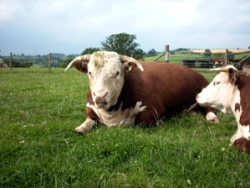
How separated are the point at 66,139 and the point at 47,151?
22.3 inches

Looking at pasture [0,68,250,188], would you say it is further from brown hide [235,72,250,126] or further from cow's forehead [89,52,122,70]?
cow's forehead [89,52,122,70]

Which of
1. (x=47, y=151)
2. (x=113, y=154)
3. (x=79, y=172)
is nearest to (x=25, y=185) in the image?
(x=79, y=172)

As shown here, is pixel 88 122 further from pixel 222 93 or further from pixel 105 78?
pixel 222 93

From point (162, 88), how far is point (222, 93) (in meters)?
1.71

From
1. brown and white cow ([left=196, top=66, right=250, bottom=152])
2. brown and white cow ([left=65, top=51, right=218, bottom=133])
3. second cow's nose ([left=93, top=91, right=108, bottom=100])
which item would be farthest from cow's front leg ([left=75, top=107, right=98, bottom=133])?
brown and white cow ([left=196, top=66, right=250, bottom=152])

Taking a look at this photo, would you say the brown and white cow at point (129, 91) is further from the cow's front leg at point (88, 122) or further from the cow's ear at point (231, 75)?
the cow's ear at point (231, 75)

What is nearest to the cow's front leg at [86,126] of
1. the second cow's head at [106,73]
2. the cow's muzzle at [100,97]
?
the second cow's head at [106,73]

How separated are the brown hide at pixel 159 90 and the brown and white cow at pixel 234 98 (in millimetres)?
1103

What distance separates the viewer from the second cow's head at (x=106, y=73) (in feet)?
15.8

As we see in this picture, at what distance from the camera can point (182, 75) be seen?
24.0 feet

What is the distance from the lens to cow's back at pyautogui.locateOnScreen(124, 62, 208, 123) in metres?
5.84

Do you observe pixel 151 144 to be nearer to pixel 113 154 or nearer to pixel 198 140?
pixel 113 154

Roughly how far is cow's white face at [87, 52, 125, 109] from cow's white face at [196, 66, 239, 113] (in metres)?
2.00

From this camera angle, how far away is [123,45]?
60.5 metres
